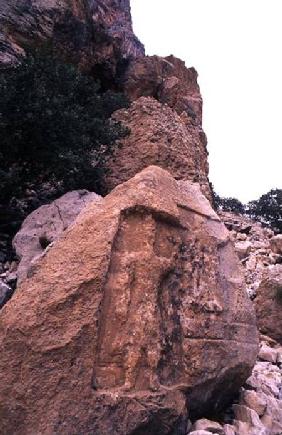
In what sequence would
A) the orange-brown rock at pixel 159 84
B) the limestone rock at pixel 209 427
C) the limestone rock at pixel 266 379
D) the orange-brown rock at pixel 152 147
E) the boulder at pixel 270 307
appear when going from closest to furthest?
the limestone rock at pixel 209 427, the limestone rock at pixel 266 379, the boulder at pixel 270 307, the orange-brown rock at pixel 152 147, the orange-brown rock at pixel 159 84

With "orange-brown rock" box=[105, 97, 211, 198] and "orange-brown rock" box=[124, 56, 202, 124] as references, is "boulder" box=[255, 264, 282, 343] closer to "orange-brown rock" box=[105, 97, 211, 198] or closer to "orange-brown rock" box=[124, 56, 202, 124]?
"orange-brown rock" box=[105, 97, 211, 198]

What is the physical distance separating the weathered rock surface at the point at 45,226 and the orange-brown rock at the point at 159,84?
7.04 meters

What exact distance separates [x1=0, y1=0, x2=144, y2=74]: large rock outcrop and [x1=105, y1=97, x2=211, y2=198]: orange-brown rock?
2.82m

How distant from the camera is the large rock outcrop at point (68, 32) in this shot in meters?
10.8

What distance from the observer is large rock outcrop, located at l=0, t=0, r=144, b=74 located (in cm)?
1084

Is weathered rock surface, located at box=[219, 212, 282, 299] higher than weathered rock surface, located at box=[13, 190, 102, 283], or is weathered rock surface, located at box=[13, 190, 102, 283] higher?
weathered rock surface, located at box=[219, 212, 282, 299]

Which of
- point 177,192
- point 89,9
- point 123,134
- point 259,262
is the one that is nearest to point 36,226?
point 177,192

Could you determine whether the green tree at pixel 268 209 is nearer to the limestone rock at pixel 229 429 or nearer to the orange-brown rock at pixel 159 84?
the orange-brown rock at pixel 159 84

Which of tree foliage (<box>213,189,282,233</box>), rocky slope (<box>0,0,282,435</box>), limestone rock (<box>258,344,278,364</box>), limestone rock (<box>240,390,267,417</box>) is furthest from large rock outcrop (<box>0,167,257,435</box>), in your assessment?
tree foliage (<box>213,189,282,233</box>)

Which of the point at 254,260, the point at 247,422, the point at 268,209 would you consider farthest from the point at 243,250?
the point at 268,209

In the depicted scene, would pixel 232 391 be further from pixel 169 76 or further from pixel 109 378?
pixel 169 76

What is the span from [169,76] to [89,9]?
307 centimetres

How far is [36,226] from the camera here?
253 inches

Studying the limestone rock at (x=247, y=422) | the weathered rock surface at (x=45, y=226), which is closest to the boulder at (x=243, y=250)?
the weathered rock surface at (x=45, y=226)
